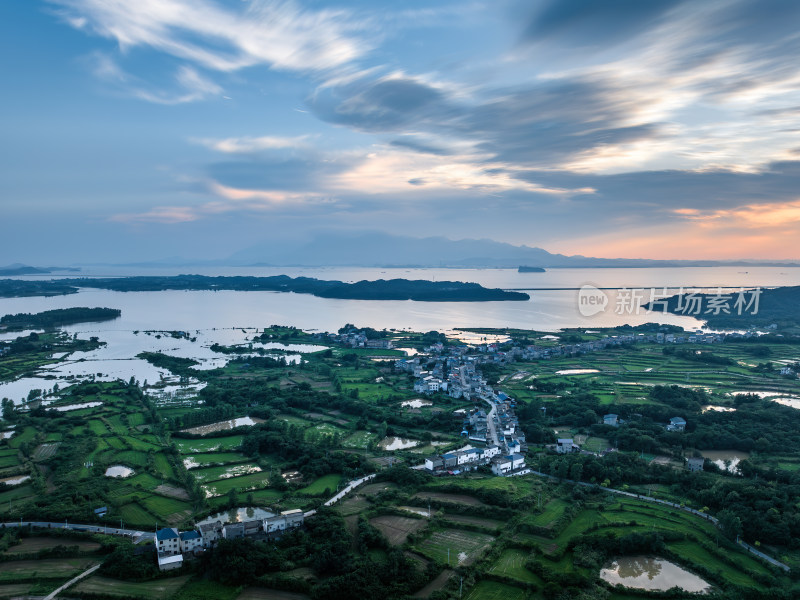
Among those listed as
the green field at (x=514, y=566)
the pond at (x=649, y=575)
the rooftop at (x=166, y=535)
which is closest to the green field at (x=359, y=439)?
the rooftop at (x=166, y=535)

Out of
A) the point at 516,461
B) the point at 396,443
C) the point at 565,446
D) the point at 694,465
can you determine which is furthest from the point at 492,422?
the point at 694,465

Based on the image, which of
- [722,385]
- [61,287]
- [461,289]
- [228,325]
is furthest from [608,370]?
[61,287]

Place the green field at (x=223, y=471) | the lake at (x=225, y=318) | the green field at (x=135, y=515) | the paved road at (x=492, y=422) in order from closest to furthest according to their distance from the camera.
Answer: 1. the green field at (x=135, y=515)
2. the green field at (x=223, y=471)
3. the paved road at (x=492, y=422)
4. the lake at (x=225, y=318)

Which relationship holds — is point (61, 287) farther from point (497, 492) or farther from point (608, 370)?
point (497, 492)

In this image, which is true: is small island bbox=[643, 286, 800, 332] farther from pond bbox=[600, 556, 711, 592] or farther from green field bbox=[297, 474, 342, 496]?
green field bbox=[297, 474, 342, 496]

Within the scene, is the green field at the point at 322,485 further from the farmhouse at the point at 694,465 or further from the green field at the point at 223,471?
the farmhouse at the point at 694,465
